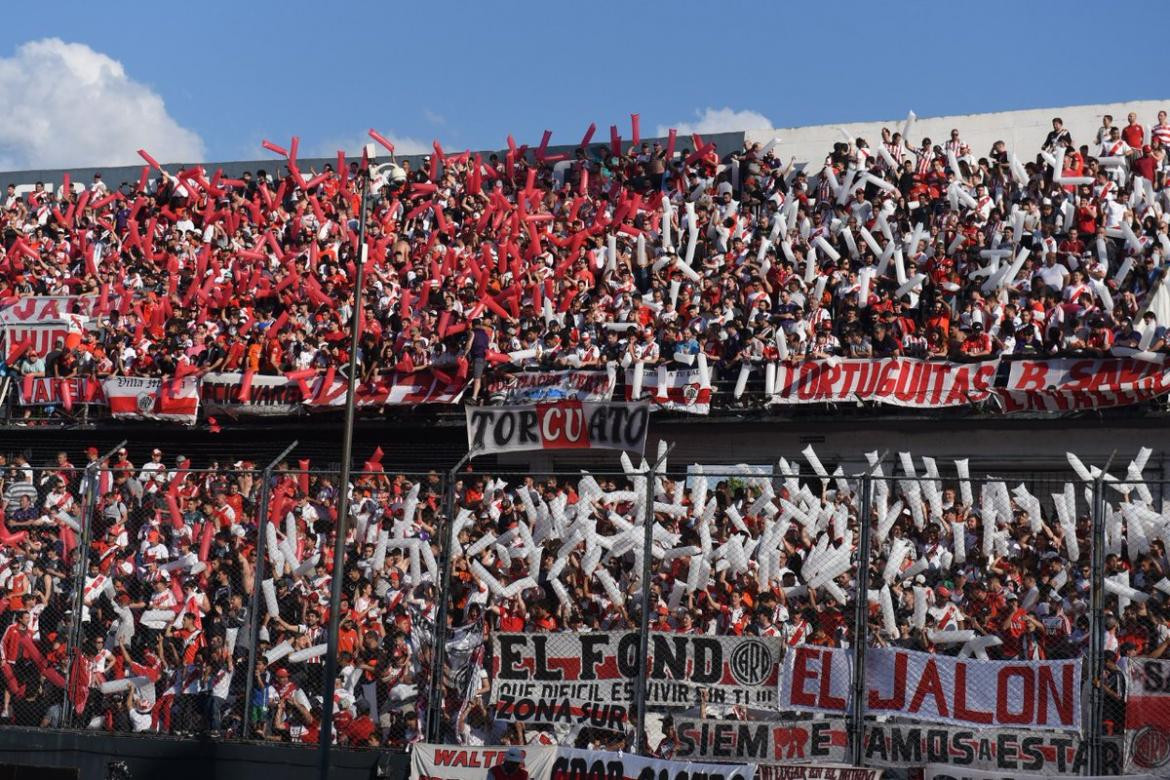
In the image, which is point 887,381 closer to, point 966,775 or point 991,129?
point 991,129

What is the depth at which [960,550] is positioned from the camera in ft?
49.9

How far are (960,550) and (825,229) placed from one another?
11206 mm

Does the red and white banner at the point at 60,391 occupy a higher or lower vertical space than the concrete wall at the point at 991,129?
lower

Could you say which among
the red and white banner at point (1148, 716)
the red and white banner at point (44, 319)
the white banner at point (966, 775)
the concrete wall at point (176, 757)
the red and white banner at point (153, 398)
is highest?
the red and white banner at point (44, 319)

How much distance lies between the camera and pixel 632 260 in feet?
88.1

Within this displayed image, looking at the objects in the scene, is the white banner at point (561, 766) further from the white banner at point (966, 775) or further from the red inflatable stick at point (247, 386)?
the red inflatable stick at point (247, 386)

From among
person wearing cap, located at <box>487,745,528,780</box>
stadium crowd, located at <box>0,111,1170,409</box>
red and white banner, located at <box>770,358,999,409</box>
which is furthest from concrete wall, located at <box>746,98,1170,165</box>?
person wearing cap, located at <box>487,745,528,780</box>

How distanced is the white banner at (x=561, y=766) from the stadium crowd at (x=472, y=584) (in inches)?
12.8

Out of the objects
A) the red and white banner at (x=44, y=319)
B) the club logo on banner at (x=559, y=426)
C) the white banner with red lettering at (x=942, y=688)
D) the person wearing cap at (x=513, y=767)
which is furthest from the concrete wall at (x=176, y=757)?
the red and white banner at (x=44, y=319)

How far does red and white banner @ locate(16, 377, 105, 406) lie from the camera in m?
27.2

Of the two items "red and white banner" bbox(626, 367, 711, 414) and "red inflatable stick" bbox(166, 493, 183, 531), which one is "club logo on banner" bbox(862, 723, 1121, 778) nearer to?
"red inflatable stick" bbox(166, 493, 183, 531)

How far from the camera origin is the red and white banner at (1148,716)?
1352cm

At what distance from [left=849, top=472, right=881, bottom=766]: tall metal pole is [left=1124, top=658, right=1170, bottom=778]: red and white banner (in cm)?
225

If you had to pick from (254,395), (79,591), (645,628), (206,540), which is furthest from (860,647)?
(254,395)
